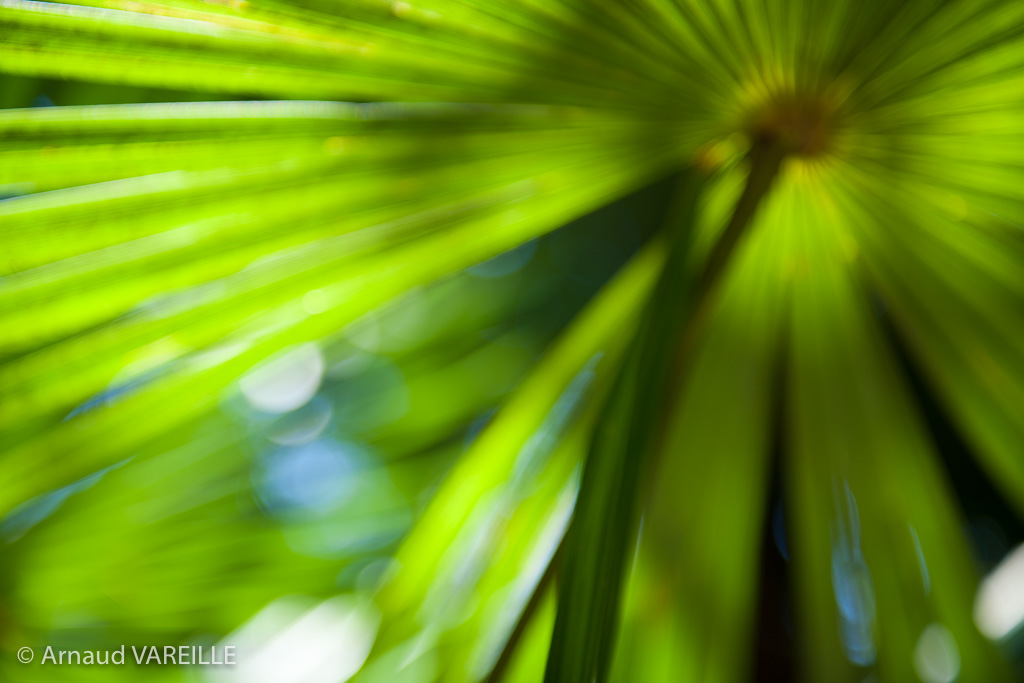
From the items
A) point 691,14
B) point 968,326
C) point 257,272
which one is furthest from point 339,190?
point 968,326

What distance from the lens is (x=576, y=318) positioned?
28.6 inches

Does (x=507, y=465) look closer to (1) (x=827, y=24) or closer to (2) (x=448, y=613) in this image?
(2) (x=448, y=613)

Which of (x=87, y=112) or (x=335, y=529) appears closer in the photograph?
(x=87, y=112)

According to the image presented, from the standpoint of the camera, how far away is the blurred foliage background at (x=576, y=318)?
464mm

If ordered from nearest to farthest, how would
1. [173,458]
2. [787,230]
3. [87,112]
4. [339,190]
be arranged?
1. [87,112]
2. [339,190]
3. [787,230]
4. [173,458]

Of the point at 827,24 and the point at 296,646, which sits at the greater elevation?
the point at 827,24

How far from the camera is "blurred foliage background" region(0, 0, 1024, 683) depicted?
0.46m

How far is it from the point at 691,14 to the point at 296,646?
99 cm

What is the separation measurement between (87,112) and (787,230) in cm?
63

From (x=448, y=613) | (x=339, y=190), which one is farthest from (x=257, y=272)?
(x=448, y=613)

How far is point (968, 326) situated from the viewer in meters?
0.65

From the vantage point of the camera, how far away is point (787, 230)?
0.69 metres

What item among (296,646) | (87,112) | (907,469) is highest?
(87,112)

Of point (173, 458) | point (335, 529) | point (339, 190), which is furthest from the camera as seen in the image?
point (335, 529)
